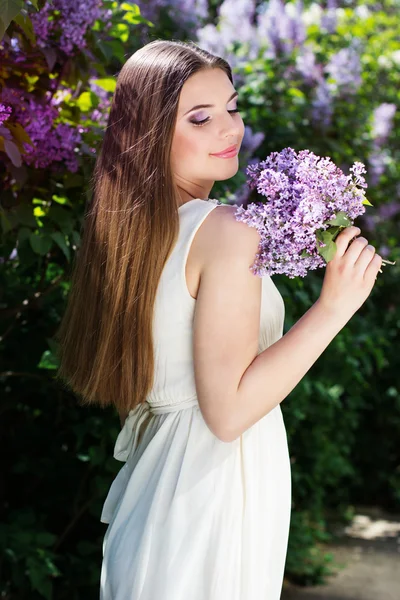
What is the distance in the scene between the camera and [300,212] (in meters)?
1.54

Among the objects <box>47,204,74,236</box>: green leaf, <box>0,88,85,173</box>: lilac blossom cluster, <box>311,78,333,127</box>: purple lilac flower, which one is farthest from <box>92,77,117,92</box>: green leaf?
<box>311,78,333,127</box>: purple lilac flower

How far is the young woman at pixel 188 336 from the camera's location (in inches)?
63.9

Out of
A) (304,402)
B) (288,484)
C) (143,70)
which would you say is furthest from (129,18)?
(304,402)

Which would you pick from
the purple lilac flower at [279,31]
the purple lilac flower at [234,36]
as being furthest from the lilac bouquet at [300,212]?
the purple lilac flower at [279,31]

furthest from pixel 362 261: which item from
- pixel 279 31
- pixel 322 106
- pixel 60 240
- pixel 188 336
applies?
pixel 279 31

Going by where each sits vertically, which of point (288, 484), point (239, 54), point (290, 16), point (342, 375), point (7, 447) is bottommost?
point (288, 484)

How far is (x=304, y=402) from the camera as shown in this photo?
13.7 feet

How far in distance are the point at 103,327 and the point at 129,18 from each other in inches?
48.3

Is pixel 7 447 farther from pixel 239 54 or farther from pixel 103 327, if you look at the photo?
pixel 239 54

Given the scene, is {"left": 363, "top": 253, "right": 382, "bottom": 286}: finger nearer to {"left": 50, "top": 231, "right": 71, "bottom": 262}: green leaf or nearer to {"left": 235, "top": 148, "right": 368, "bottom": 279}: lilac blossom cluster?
{"left": 235, "top": 148, "right": 368, "bottom": 279}: lilac blossom cluster

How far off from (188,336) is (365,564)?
3268 mm

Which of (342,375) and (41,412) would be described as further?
(342,375)

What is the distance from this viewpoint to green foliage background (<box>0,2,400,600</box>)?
2.59 metres

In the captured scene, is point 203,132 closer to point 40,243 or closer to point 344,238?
point 344,238
